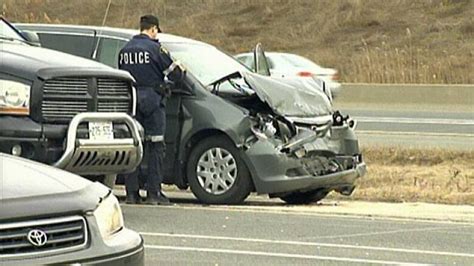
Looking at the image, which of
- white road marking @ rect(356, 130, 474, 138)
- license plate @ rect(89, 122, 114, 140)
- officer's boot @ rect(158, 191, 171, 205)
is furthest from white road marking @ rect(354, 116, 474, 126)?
license plate @ rect(89, 122, 114, 140)

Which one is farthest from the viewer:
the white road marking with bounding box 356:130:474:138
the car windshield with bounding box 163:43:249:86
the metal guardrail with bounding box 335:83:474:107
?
the metal guardrail with bounding box 335:83:474:107

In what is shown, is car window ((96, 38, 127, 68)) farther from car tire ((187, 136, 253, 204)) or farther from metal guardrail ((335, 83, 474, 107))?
metal guardrail ((335, 83, 474, 107))

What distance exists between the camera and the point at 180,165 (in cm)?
1201

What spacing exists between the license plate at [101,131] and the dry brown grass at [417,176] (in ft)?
14.8

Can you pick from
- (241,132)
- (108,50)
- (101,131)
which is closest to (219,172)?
(241,132)

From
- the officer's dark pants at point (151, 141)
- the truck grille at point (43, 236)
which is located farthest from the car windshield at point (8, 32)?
the truck grille at point (43, 236)

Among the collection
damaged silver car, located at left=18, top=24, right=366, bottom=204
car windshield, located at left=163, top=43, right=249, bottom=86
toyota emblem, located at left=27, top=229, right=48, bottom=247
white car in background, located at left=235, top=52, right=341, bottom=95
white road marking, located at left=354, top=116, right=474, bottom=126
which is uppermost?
toyota emblem, located at left=27, top=229, right=48, bottom=247

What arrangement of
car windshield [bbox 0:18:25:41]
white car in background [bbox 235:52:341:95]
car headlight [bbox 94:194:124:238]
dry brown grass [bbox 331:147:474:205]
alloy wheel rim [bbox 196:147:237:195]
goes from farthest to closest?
white car in background [bbox 235:52:341:95] < dry brown grass [bbox 331:147:474:205] < alloy wheel rim [bbox 196:147:237:195] < car windshield [bbox 0:18:25:41] < car headlight [bbox 94:194:124:238]

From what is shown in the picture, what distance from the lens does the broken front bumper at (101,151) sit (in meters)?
9.22

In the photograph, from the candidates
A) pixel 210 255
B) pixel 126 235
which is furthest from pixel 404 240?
pixel 126 235

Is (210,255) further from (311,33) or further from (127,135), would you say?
(311,33)

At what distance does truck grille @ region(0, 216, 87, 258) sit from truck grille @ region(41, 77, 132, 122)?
391 cm

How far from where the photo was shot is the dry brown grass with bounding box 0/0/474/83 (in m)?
30.3

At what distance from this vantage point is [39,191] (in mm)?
5527
